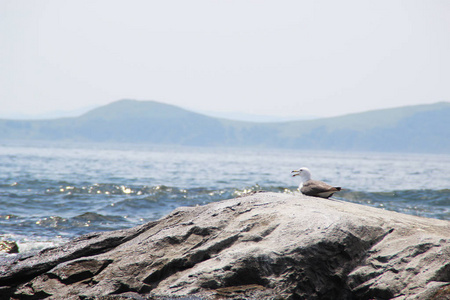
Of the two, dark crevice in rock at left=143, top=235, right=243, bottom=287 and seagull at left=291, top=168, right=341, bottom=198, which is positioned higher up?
seagull at left=291, top=168, right=341, bottom=198

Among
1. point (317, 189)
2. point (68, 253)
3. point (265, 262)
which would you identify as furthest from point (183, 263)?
point (317, 189)

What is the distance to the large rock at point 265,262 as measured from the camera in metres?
6.63

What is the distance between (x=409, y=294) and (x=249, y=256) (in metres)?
2.39

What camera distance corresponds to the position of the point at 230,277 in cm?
662

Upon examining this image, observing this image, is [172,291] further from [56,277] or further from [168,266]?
[56,277]

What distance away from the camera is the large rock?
6629 mm

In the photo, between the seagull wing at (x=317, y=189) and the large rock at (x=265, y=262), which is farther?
the seagull wing at (x=317, y=189)

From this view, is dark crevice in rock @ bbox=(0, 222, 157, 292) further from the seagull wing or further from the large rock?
the seagull wing

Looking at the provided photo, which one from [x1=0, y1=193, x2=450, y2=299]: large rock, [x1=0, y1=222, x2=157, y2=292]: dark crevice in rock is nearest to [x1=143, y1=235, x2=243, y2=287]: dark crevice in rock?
[x1=0, y1=193, x2=450, y2=299]: large rock

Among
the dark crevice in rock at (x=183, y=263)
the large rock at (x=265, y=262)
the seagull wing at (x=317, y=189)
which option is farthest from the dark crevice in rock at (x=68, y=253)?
the seagull wing at (x=317, y=189)

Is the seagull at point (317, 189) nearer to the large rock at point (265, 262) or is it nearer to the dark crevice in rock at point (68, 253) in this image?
the large rock at point (265, 262)

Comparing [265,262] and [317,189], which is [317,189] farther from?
[265,262]

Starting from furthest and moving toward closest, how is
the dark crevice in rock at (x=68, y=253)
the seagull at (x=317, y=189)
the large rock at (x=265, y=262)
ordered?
the seagull at (x=317, y=189), the dark crevice in rock at (x=68, y=253), the large rock at (x=265, y=262)

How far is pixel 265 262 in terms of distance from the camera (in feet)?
22.0
